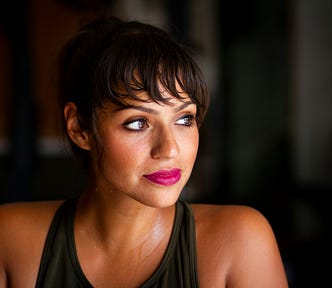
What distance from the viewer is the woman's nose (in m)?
1.12

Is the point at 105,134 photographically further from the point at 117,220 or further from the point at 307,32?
the point at 307,32

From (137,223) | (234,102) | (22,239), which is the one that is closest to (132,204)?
(137,223)

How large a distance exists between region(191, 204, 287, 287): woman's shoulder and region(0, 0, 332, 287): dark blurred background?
1.71 meters

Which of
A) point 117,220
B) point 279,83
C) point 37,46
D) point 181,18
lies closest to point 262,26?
point 279,83

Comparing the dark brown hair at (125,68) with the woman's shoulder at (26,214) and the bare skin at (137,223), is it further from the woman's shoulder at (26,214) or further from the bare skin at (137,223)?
the woman's shoulder at (26,214)

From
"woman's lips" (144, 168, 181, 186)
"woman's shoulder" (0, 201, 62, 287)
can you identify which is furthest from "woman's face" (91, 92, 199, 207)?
"woman's shoulder" (0, 201, 62, 287)

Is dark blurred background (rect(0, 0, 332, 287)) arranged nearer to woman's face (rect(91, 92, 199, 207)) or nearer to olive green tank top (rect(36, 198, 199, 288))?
olive green tank top (rect(36, 198, 199, 288))

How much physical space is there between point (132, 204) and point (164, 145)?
9.7 inches

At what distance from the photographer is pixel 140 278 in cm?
130

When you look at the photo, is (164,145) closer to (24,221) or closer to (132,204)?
(132,204)

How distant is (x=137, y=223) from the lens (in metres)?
1.34

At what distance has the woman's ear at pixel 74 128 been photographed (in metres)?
1.27

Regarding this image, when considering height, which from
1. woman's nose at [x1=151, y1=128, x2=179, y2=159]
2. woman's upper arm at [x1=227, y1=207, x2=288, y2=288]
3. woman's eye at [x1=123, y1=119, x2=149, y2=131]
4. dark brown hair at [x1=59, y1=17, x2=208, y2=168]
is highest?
dark brown hair at [x1=59, y1=17, x2=208, y2=168]

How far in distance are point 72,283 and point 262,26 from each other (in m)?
3.25
